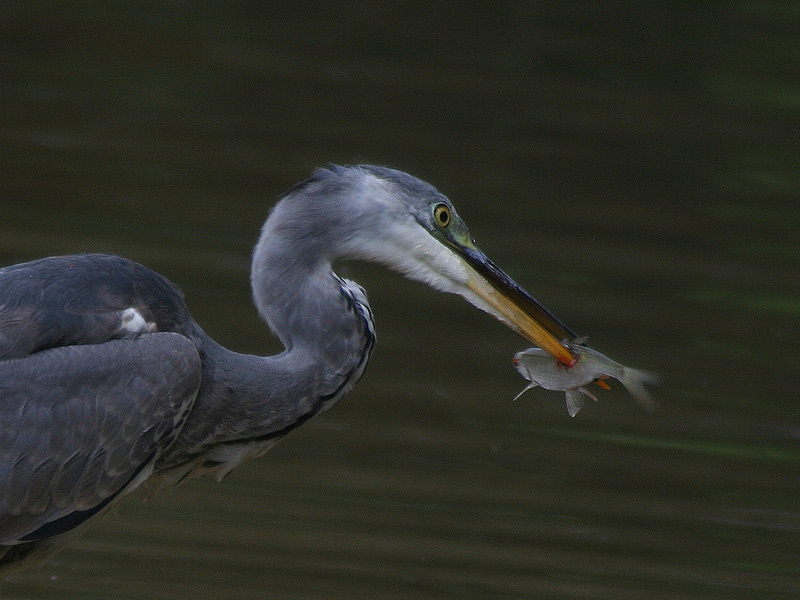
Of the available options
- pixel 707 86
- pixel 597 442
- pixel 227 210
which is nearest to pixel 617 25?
pixel 707 86

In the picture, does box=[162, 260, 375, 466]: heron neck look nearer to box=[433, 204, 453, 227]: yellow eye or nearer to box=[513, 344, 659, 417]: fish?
box=[433, 204, 453, 227]: yellow eye

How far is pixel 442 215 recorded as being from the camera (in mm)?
5098

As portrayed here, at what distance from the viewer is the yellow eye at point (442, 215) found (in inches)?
200

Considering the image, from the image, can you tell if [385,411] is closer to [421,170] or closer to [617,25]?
[421,170]

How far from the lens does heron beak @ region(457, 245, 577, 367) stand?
512cm

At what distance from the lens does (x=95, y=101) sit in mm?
11570

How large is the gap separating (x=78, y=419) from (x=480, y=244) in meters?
4.92

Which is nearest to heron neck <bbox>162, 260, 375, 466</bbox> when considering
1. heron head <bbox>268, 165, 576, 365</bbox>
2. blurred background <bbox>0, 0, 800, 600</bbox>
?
heron head <bbox>268, 165, 576, 365</bbox>

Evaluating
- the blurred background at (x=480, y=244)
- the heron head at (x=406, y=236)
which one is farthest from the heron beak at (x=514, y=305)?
the blurred background at (x=480, y=244)

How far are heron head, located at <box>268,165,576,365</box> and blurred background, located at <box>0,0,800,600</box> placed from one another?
131cm

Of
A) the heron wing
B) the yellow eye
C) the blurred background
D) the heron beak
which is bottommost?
the blurred background

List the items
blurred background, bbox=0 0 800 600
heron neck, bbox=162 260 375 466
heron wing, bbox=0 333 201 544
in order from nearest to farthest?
heron wing, bbox=0 333 201 544 < heron neck, bbox=162 260 375 466 < blurred background, bbox=0 0 800 600

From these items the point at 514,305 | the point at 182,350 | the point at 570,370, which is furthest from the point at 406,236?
the point at 182,350

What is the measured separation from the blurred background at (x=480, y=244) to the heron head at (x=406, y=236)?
4.29 feet
